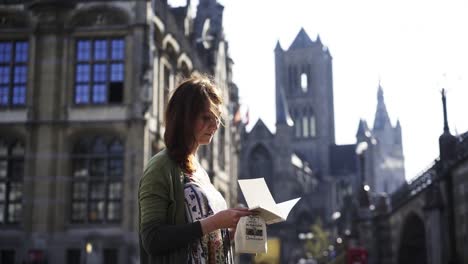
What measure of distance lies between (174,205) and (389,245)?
28.8m

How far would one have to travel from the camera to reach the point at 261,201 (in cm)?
361

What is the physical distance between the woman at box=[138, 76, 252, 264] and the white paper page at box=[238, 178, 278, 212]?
11cm

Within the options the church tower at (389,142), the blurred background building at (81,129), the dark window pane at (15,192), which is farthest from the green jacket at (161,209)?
the church tower at (389,142)

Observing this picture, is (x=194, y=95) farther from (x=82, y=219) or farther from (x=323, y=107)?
(x=323, y=107)

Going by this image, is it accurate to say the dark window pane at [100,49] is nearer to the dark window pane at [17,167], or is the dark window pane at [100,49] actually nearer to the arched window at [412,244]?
the dark window pane at [17,167]

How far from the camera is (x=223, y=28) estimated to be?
42.5 metres

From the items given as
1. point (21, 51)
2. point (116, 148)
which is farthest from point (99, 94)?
point (21, 51)

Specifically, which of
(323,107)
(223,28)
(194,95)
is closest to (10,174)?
(223,28)

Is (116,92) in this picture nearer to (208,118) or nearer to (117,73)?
(117,73)

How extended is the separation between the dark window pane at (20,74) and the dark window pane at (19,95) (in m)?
0.24

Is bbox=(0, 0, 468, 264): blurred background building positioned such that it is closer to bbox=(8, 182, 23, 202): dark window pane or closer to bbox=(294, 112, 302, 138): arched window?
bbox=(8, 182, 23, 202): dark window pane

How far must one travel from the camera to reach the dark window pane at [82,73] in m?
26.1

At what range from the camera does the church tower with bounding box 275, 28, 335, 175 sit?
3871 inches

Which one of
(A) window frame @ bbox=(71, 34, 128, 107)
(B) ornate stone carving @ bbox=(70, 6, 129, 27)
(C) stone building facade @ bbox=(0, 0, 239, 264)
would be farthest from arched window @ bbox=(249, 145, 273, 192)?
(B) ornate stone carving @ bbox=(70, 6, 129, 27)
